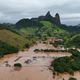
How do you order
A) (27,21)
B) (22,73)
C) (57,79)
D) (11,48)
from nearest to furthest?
(57,79), (22,73), (11,48), (27,21)

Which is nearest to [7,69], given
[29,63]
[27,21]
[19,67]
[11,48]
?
[19,67]

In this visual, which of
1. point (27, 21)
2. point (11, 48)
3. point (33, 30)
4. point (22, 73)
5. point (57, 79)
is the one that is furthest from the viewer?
point (27, 21)

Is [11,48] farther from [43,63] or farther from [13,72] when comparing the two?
[13,72]

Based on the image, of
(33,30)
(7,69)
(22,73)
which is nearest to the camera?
(22,73)

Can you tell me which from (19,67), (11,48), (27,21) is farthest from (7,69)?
(27,21)

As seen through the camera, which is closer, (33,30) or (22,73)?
(22,73)

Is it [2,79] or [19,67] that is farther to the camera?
[19,67]

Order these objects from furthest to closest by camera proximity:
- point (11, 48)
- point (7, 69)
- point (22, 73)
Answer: point (11, 48) < point (7, 69) < point (22, 73)

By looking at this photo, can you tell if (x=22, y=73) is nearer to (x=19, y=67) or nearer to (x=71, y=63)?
(x=19, y=67)

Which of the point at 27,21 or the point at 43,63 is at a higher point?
the point at 27,21
